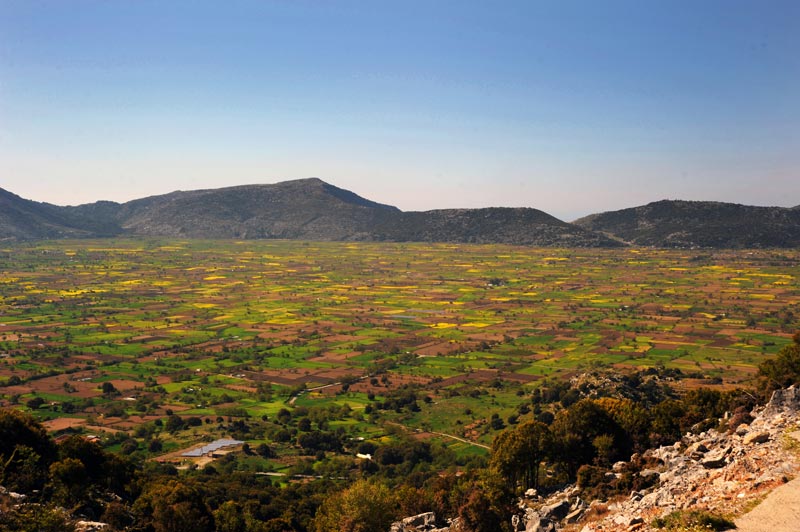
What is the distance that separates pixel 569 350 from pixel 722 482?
303 ft

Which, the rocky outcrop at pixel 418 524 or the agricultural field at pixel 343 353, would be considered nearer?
the rocky outcrop at pixel 418 524

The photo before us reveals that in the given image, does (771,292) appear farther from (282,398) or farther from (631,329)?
(282,398)

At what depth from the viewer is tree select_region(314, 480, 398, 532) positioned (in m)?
36.3

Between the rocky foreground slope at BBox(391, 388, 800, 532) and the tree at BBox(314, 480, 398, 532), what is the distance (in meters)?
1.49

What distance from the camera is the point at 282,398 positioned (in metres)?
87.8

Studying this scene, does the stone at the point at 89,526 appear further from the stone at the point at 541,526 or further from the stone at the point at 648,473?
the stone at the point at 648,473

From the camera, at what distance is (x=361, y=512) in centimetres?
3659

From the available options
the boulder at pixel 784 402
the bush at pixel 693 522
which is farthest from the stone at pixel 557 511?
the boulder at pixel 784 402

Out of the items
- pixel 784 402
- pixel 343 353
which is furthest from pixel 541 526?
pixel 343 353

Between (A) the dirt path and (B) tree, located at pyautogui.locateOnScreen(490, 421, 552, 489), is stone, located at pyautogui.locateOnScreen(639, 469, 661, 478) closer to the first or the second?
(B) tree, located at pyautogui.locateOnScreen(490, 421, 552, 489)

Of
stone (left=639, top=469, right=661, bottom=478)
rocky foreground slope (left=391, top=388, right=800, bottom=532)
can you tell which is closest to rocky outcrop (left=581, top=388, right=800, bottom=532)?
rocky foreground slope (left=391, top=388, right=800, bottom=532)

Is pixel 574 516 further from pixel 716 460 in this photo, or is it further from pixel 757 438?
pixel 757 438

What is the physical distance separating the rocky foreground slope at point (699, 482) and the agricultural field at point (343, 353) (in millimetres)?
30724

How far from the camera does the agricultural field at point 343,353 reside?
77125 millimetres
